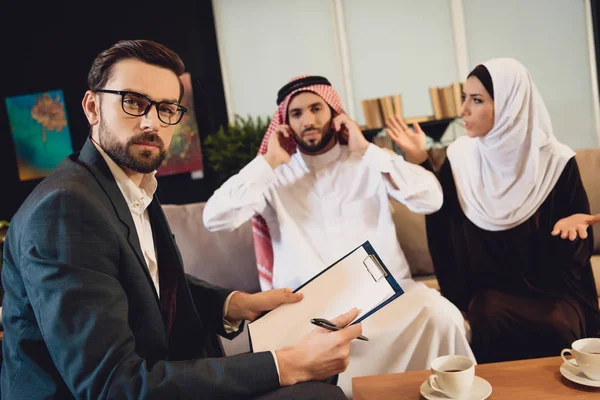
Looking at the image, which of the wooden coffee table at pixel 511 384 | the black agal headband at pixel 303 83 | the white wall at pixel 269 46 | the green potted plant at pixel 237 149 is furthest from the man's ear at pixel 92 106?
the white wall at pixel 269 46

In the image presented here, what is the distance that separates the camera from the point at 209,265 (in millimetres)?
2670

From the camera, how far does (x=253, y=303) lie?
1.54 meters

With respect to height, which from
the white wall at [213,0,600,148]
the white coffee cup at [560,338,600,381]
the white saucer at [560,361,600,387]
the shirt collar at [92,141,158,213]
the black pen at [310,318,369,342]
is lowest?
the white saucer at [560,361,600,387]

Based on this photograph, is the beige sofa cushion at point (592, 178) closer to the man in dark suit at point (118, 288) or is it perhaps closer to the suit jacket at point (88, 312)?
the man in dark suit at point (118, 288)

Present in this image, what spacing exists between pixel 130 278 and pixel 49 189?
25 centimetres

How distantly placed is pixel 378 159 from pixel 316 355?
1.31 metres

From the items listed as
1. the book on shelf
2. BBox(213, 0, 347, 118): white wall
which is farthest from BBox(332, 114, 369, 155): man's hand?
BBox(213, 0, 347, 118): white wall

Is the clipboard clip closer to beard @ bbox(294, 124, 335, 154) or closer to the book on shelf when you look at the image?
beard @ bbox(294, 124, 335, 154)

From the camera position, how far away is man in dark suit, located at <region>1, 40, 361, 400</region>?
3.35ft

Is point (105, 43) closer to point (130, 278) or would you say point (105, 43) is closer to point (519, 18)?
point (519, 18)

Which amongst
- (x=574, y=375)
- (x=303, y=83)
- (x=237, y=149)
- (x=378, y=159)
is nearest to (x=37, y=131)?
(x=237, y=149)

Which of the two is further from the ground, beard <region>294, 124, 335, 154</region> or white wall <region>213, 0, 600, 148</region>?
white wall <region>213, 0, 600, 148</region>

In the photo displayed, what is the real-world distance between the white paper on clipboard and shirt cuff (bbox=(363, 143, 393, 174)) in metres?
0.99

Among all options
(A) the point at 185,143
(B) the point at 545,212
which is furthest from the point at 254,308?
(A) the point at 185,143
